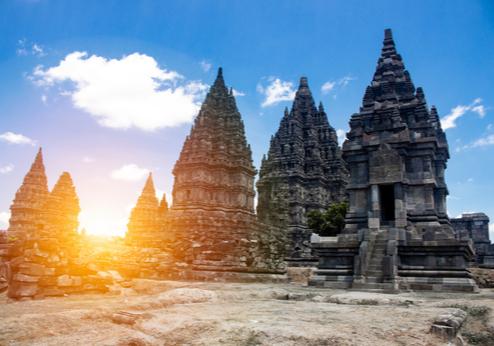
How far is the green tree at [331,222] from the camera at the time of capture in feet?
118

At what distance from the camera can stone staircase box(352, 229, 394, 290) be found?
11.5m

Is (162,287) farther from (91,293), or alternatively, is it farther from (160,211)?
(160,211)

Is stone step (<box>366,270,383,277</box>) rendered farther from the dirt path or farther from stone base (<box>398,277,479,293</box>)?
the dirt path

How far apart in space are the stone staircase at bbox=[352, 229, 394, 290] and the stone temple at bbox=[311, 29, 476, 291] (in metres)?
0.03

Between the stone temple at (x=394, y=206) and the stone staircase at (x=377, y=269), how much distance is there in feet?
0.09

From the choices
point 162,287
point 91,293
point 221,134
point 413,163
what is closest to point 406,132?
point 413,163

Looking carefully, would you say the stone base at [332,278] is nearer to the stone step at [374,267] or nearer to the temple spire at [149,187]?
the stone step at [374,267]

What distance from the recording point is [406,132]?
553 inches

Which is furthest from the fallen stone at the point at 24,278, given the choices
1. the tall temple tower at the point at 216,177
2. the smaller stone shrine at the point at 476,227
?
the smaller stone shrine at the point at 476,227

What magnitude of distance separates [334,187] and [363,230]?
121ft

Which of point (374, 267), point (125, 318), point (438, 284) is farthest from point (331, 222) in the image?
point (125, 318)

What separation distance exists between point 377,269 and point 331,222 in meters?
24.6

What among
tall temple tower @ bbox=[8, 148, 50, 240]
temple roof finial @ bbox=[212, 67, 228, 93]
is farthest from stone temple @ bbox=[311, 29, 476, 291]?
tall temple tower @ bbox=[8, 148, 50, 240]

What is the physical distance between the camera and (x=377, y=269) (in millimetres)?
12117
